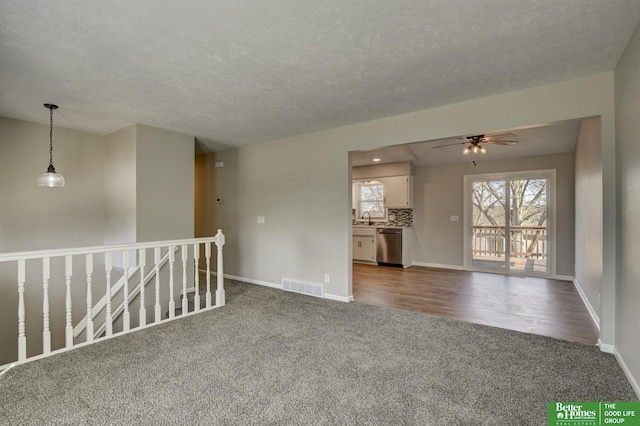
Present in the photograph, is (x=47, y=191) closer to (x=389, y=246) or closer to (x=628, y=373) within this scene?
(x=389, y=246)

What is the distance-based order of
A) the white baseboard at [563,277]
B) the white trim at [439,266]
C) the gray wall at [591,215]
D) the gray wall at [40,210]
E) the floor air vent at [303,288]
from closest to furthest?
the gray wall at [591,215] < the gray wall at [40,210] < the floor air vent at [303,288] < the white baseboard at [563,277] < the white trim at [439,266]

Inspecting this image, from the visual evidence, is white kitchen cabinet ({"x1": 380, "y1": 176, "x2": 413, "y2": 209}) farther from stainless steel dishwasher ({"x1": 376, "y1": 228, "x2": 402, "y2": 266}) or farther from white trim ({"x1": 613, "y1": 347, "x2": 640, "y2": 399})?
white trim ({"x1": 613, "y1": 347, "x2": 640, "y2": 399})


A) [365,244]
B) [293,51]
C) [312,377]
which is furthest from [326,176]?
[365,244]

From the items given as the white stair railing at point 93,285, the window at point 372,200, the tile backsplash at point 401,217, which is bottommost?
the white stair railing at point 93,285

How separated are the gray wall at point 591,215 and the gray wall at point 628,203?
1.71 feet

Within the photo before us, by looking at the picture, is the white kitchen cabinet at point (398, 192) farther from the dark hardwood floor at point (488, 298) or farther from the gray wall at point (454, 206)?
the dark hardwood floor at point (488, 298)

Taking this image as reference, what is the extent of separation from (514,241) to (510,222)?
0.40 m

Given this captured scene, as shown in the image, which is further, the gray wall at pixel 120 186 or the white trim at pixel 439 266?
the white trim at pixel 439 266

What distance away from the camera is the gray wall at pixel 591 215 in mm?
3111

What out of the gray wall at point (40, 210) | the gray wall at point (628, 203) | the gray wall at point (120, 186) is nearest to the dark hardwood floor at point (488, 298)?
the gray wall at point (628, 203)

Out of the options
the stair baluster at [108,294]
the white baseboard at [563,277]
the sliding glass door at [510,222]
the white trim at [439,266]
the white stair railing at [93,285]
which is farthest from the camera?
the white trim at [439,266]

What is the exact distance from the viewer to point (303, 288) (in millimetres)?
4551

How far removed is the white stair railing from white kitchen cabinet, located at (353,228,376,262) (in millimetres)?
3816

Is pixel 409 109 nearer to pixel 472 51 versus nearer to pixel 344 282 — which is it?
pixel 472 51
